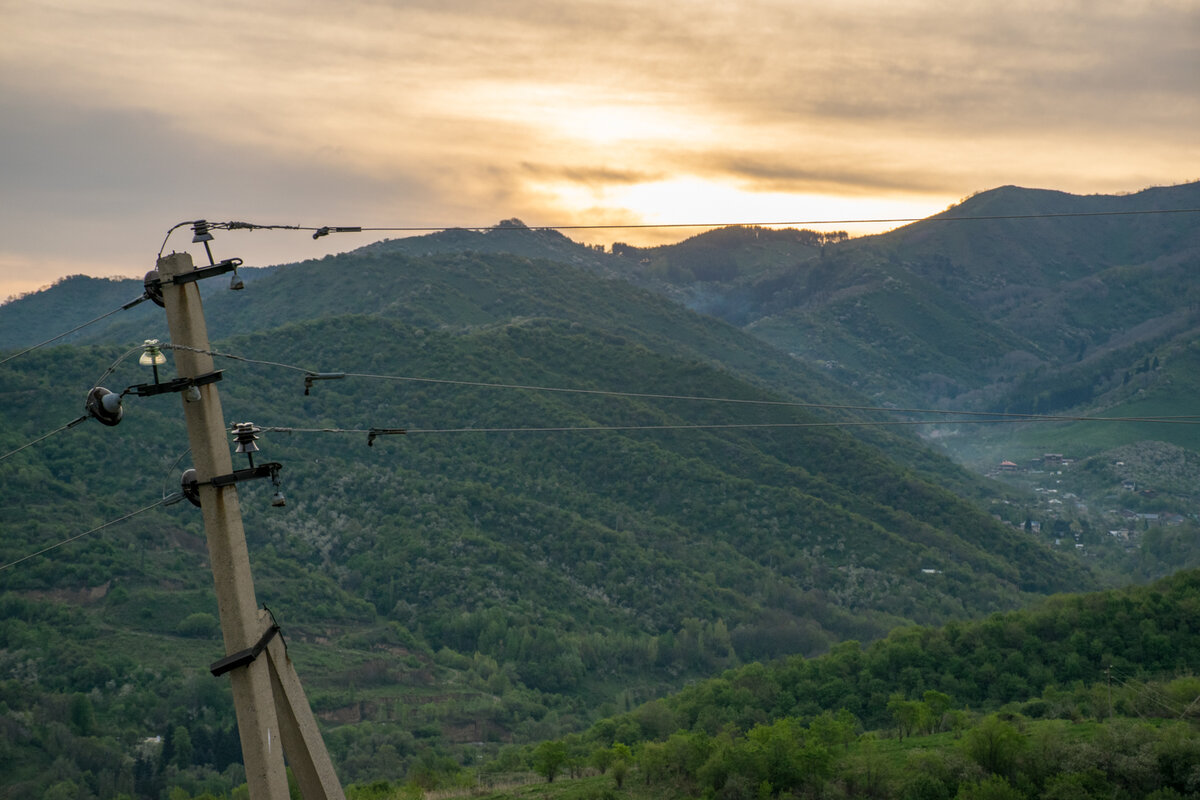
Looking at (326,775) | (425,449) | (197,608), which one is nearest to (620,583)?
(425,449)

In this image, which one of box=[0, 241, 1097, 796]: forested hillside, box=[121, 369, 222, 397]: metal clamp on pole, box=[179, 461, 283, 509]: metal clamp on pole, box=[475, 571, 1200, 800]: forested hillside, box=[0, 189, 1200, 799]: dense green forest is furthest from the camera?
box=[0, 241, 1097, 796]: forested hillside

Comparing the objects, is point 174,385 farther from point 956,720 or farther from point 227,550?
point 956,720

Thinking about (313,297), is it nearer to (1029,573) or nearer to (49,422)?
(49,422)

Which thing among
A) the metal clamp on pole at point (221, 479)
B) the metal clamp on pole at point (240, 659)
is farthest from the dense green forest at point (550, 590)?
the metal clamp on pole at point (240, 659)

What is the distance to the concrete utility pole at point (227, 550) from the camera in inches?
480

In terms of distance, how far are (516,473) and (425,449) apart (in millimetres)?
8991

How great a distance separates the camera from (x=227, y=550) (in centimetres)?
1234

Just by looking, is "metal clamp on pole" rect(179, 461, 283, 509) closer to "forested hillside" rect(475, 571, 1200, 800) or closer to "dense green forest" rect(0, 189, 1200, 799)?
"dense green forest" rect(0, 189, 1200, 799)

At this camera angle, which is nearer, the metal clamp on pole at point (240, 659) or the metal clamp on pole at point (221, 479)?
the metal clamp on pole at point (240, 659)

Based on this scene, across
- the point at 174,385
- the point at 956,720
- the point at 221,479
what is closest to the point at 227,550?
the point at 221,479

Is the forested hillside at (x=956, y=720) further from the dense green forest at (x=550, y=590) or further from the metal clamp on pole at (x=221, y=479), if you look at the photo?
the metal clamp on pole at (x=221, y=479)

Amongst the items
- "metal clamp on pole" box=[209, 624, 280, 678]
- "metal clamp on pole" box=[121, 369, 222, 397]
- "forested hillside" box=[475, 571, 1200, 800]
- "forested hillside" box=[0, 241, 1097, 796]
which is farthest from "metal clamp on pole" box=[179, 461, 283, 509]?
"forested hillside" box=[0, 241, 1097, 796]

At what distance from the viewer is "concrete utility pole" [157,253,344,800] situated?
40.0ft

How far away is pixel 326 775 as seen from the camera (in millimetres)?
13453
